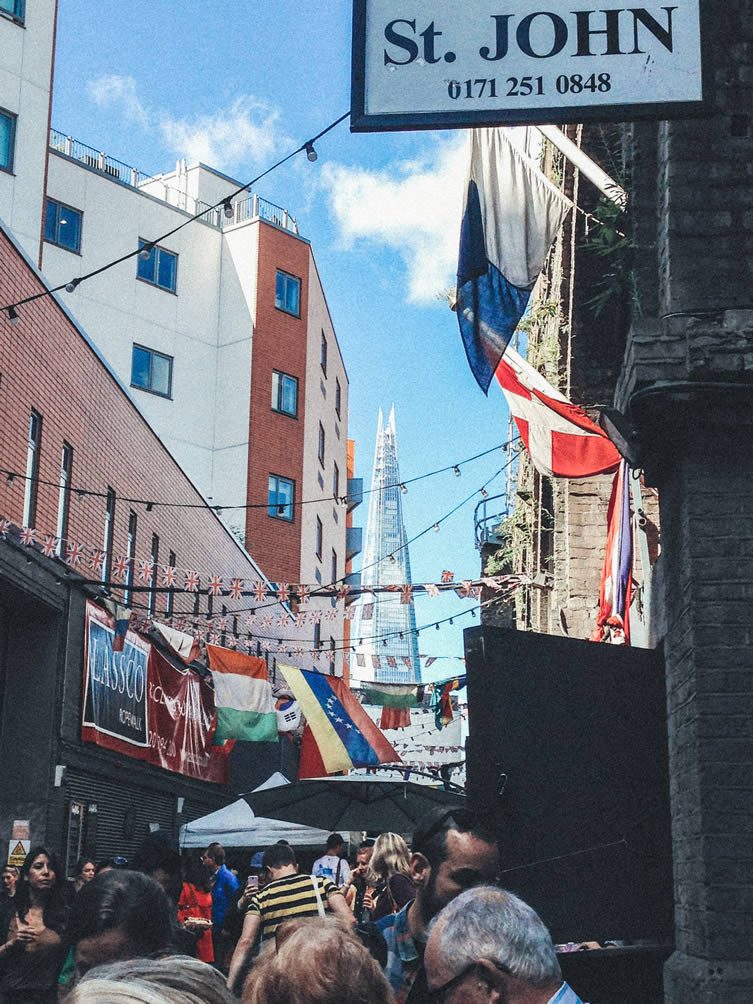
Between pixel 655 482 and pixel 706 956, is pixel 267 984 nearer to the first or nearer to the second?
pixel 706 956

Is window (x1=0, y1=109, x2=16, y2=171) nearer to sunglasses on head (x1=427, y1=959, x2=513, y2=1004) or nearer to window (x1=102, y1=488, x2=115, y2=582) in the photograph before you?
window (x1=102, y1=488, x2=115, y2=582)

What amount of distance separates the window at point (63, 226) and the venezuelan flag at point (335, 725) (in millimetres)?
20222

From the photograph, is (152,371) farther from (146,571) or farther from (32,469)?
(32,469)

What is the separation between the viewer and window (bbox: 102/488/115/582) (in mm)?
21438

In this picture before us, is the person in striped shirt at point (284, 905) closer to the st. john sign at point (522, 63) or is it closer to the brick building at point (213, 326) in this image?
the st. john sign at point (522, 63)

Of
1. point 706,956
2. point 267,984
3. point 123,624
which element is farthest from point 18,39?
→ point 267,984

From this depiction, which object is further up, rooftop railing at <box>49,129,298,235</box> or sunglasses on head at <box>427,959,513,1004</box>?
rooftop railing at <box>49,129,298,235</box>

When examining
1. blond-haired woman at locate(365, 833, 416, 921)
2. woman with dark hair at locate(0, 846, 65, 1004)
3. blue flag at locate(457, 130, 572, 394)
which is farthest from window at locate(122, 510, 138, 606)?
woman with dark hair at locate(0, 846, 65, 1004)

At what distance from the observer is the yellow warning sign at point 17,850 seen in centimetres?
1684

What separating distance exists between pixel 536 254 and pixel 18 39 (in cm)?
2217

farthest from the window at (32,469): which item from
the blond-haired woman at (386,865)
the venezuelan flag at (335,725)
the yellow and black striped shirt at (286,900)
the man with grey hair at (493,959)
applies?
the man with grey hair at (493,959)

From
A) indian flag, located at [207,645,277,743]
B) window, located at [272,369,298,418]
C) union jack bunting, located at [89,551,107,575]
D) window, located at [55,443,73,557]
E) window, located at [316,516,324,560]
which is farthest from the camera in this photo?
window, located at [316,516,324,560]

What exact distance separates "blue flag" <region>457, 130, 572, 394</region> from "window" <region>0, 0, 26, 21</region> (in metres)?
21.2

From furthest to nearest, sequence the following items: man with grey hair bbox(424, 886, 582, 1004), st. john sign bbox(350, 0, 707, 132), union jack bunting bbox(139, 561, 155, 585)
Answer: union jack bunting bbox(139, 561, 155, 585) < st. john sign bbox(350, 0, 707, 132) < man with grey hair bbox(424, 886, 582, 1004)
